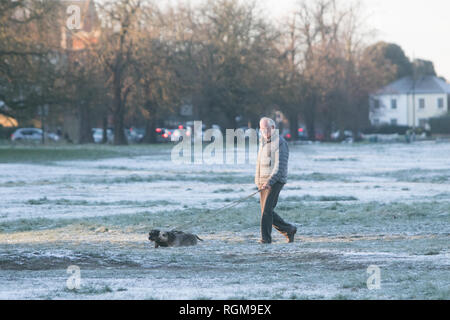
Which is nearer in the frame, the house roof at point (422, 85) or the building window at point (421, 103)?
the house roof at point (422, 85)

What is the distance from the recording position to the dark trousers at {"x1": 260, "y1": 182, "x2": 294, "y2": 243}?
1280cm

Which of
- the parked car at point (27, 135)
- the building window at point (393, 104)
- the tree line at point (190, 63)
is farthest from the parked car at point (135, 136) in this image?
the building window at point (393, 104)

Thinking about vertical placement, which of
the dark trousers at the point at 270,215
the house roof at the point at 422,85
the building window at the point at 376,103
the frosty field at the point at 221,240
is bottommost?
the frosty field at the point at 221,240

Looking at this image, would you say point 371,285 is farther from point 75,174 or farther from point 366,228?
point 75,174

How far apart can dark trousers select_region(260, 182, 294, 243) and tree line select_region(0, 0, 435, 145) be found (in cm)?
3466

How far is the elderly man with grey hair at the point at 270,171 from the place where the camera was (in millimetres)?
12641

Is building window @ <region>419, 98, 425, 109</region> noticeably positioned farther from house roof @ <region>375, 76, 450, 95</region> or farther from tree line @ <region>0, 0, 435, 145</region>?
tree line @ <region>0, 0, 435, 145</region>

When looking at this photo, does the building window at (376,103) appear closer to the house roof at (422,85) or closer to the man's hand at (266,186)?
the house roof at (422,85)

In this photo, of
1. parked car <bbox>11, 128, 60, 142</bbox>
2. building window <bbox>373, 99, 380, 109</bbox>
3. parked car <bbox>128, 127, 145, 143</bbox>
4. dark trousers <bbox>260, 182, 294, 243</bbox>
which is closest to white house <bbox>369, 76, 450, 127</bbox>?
building window <bbox>373, 99, 380, 109</bbox>

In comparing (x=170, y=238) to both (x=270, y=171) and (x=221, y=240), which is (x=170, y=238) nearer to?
(x=221, y=240)

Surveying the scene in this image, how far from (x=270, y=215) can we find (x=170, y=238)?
1586mm

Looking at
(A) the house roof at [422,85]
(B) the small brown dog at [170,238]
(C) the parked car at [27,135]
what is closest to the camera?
(B) the small brown dog at [170,238]

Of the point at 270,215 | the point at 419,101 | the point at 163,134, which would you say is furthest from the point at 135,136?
the point at 270,215

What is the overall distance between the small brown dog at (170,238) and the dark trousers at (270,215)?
1137 millimetres
